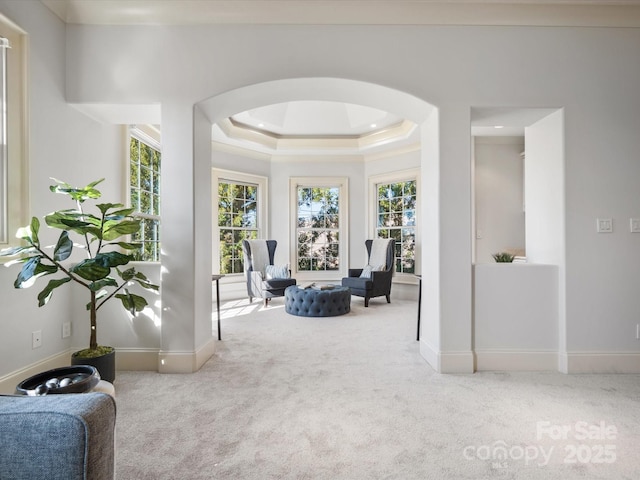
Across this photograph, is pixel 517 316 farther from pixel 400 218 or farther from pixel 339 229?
pixel 339 229

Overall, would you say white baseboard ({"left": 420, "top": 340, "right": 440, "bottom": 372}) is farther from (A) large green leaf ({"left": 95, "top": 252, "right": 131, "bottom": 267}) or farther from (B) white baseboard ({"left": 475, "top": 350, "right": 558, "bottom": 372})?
(A) large green leaf ({"left": 95, "top": 252, "right": 131, "bottom": 267})

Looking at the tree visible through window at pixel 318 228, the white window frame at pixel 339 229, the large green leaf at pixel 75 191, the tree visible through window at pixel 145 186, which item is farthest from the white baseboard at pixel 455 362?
the tree visible through window at pixel 318 228

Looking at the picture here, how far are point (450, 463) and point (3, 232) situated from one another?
123 inches

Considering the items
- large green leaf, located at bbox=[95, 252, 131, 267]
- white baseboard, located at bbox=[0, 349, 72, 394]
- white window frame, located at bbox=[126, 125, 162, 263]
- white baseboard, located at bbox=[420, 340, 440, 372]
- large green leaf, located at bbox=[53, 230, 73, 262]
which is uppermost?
white window frame, located at bbox=[126, 125, 162, 263]

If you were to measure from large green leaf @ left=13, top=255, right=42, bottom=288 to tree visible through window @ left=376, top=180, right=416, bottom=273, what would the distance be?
5229 mm

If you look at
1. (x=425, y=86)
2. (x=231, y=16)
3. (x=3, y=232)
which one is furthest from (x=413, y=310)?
(x=3, y=232)

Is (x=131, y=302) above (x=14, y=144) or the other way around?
the other way around

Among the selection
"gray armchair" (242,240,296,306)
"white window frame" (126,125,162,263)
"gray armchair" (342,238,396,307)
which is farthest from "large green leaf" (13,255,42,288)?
"gray armchair" (342,238,396,307)

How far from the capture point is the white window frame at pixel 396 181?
6.20 meters

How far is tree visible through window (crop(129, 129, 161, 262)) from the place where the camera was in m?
4.11

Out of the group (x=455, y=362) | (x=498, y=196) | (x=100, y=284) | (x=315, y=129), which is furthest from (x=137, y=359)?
(x=498, y=196)

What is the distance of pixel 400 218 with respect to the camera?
258 inches

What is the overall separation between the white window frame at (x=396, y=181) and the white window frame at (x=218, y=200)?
2127mm

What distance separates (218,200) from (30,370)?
4.14 metres
